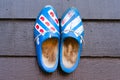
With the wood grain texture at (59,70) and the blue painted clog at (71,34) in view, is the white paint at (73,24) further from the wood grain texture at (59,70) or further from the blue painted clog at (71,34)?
the wood grain texture at (59,70)

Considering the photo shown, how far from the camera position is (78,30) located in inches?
65.1

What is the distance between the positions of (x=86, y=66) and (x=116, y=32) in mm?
204

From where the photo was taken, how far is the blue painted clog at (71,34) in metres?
1.65

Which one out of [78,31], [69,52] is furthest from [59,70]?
[78,31]

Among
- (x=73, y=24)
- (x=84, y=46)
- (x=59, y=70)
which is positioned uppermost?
(x=73, y=24)

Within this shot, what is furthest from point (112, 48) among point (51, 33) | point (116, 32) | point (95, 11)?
point (51, 33)

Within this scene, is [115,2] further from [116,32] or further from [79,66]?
[79,66]

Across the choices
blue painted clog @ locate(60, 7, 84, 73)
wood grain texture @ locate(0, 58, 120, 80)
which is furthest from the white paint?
wood grain texture @ locate(0, 58, 120, 80)

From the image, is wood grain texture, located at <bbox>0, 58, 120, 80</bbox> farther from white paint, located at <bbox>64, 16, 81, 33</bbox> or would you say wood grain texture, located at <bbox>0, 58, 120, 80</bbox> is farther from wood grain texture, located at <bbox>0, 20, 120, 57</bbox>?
white paint, located at <bbox>64, 16, 81, 33</bbox>

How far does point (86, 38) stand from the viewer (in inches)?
65.9

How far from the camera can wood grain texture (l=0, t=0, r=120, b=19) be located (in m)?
1.66

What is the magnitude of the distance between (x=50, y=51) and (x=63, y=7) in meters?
0.21

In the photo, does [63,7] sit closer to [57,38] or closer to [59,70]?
[57,38]

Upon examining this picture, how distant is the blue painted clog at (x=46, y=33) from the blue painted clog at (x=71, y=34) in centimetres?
3
